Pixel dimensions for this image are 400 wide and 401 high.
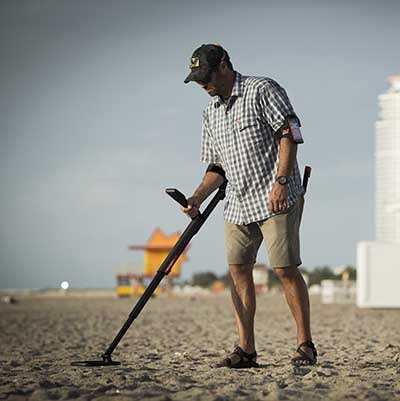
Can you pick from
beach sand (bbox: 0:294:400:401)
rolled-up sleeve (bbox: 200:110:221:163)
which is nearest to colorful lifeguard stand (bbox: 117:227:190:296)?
beach sand (bbox: 0:294:400:401)

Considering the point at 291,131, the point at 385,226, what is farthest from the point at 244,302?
the point at 385,226

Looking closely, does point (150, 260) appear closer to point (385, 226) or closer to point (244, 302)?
point (385, 226)

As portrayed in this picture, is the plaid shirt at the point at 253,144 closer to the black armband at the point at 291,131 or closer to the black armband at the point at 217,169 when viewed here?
the black armband at the point at 291,131

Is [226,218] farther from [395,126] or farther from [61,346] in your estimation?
[395,126]

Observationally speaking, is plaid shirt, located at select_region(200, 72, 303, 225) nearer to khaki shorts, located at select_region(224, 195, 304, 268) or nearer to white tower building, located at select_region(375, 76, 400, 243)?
khaki shorts, located at select_region(224, 195, 304, 268)

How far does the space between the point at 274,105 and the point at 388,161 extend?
2489cm

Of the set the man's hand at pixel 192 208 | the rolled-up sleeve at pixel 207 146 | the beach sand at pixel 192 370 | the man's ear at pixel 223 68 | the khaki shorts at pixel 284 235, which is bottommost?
the beach sand at pixel 192 370

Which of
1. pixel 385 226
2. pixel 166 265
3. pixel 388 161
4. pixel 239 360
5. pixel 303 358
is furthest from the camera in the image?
pixel 388 161

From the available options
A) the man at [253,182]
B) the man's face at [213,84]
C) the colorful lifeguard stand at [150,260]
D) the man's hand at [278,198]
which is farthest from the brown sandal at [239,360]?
the colorful lifeguard stand at [150,260]

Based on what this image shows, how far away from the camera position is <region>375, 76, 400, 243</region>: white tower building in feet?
86.1

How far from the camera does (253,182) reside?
4453mm

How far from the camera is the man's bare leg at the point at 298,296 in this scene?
4.37 m

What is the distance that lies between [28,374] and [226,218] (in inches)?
52.5

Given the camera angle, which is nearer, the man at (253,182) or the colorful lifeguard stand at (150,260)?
the man at (253,182)
